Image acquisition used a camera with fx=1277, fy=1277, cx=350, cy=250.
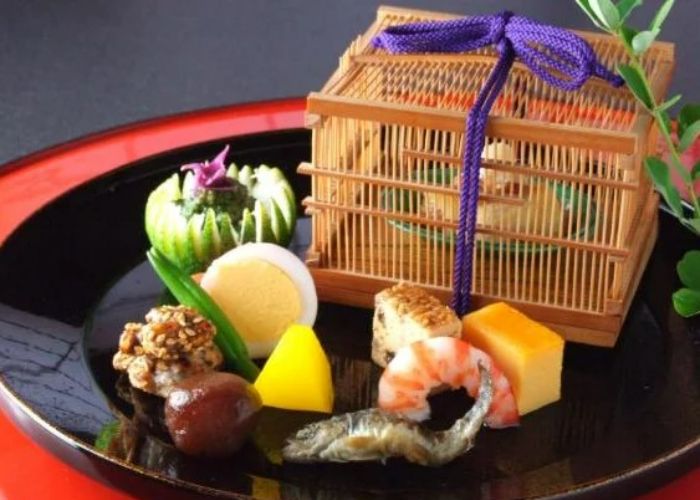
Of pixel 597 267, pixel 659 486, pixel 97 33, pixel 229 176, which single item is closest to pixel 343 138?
pixel 229 176

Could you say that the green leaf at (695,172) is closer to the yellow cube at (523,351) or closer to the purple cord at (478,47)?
the purple cord at (478,47)

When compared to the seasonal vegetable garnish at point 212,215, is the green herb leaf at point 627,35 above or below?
above

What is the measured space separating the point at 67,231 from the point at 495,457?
651mm

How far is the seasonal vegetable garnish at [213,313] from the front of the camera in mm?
1346

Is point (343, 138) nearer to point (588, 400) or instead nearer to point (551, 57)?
point (551, 57)

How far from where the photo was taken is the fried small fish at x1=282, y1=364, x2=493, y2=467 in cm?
117

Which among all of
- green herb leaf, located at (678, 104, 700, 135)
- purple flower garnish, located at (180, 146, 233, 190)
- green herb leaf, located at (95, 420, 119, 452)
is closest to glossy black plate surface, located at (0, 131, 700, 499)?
green herb leaf, located at (95, 420, 119, 452)

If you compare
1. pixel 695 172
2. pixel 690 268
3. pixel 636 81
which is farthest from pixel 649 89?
pixel 690 268

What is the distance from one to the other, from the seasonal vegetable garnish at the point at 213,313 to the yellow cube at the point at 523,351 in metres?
0.23

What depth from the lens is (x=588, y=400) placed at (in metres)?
1.32

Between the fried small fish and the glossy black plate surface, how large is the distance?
0.02 meters

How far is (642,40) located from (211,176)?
548 millimetres

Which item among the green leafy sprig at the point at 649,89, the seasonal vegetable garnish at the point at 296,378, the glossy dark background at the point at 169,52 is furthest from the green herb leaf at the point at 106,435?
the glossy dark background at the point at 169,52

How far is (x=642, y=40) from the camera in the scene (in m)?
1.26
